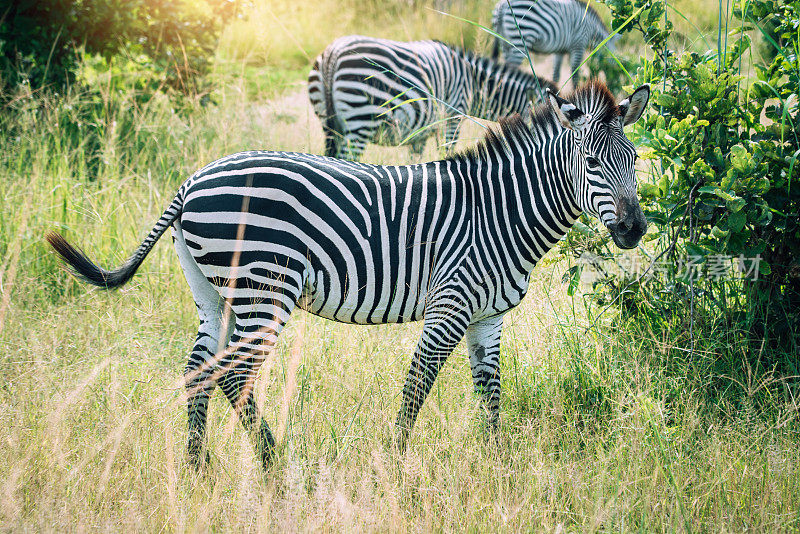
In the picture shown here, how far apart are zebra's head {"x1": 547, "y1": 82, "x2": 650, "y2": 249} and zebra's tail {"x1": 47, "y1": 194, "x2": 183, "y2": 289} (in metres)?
1.82

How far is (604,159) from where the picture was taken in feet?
10.7

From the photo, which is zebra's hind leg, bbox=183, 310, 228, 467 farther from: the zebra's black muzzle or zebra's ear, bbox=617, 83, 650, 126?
zebra's ear, bbox=617, 83, 650, 126

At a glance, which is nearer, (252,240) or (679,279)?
(252,240)

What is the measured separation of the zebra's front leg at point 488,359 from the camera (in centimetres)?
367

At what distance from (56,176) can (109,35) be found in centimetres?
191

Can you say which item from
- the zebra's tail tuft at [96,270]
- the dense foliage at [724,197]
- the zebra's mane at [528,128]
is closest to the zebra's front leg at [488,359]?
the dense foliage at [724,197]

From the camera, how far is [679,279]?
4.09m

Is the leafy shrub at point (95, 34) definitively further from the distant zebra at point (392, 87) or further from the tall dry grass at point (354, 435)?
the tall dry grass at point (354, 435)

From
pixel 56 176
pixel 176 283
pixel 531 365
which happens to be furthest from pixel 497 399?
pixel 56 176

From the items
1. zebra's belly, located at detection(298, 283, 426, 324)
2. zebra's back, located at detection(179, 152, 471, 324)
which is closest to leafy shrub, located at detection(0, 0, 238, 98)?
zebra's back, located at detection(179, 152, 471, 324)

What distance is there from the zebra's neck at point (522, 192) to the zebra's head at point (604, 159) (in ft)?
0.31

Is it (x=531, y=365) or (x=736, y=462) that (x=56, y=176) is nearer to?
(x=531, y=365)

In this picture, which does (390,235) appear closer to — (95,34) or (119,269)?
(119,269)

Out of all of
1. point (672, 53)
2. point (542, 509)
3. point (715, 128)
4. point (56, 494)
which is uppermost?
point (672, 53)
